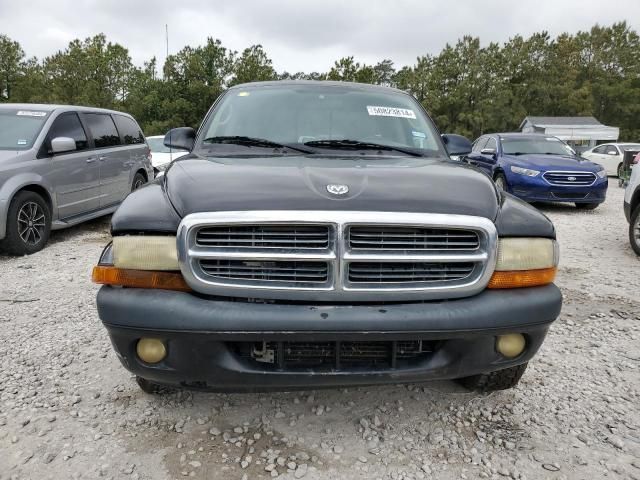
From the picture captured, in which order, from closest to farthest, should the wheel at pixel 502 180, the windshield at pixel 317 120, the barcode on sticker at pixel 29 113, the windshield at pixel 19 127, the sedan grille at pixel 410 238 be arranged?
the sedan grille at pixel 410 238
the windshield at pixel 317 120
the windshield at pixel 19 127
the barcode on sticker at pixel 29 113
the wheel at pixel 502 180

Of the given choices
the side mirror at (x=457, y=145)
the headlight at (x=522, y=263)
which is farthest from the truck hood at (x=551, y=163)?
the headlight at (x=522, y=263)

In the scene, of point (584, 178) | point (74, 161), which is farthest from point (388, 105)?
point (584, 178)

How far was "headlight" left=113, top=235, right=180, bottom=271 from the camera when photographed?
199 cm

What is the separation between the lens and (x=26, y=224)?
5758 millimetres

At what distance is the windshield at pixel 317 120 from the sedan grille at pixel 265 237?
1013mm

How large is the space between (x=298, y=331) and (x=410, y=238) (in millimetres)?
588

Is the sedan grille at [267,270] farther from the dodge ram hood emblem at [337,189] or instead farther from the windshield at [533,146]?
the windshield at [533,146]

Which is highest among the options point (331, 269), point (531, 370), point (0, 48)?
point (0, 48)

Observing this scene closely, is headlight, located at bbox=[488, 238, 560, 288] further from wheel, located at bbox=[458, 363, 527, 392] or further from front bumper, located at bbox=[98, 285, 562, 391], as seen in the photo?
wheel, located at bbox=[458, 363, 527, 392]

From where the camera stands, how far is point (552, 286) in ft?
7.18

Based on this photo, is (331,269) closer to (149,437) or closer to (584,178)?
(149,437)

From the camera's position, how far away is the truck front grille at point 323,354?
1.97 metres

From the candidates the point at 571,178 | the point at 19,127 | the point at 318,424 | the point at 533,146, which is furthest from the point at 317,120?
the point at 533,146

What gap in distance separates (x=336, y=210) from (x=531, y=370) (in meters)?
1.86
